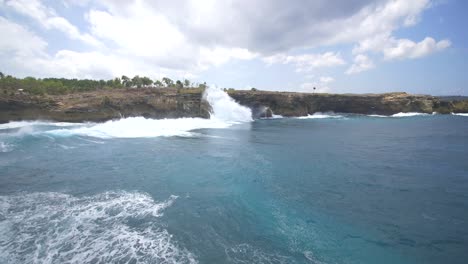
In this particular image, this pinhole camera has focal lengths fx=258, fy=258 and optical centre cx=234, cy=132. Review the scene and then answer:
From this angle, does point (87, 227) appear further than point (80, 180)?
No

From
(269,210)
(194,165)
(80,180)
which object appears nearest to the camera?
(269,210)

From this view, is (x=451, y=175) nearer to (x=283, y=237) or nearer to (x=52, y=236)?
(x=283, y=237)

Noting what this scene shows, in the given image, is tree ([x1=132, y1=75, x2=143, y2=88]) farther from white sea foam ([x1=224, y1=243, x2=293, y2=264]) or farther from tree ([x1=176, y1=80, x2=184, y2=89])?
white sea foam ([x1=224, y1=243, x2=293, y2=264])

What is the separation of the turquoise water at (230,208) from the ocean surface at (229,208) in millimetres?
56

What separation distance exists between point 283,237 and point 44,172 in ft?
52.0

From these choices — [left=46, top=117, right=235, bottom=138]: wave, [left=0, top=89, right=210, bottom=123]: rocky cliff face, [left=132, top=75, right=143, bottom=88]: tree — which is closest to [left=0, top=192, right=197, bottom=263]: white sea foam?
[left=46, top=117, right=235, bottom=138]: wave

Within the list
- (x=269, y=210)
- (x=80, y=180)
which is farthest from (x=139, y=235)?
(x=80, y=180)

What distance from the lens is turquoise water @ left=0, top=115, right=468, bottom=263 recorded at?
8305mm

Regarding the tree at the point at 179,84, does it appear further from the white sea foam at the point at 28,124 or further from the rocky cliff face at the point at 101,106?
the white sea foam at the point at 28,124

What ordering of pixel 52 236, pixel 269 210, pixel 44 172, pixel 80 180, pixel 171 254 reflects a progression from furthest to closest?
pixel 44 172 < pixel 80 180 < pixel 269 210 < pixel 52 236 < pixel 171 254

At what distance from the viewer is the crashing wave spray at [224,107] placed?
6734 cm

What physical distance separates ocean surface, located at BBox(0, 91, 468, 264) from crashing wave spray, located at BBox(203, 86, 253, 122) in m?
44.9

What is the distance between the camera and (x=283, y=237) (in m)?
9.36

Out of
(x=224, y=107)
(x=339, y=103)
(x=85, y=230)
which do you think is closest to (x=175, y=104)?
(x=224, y=107)
